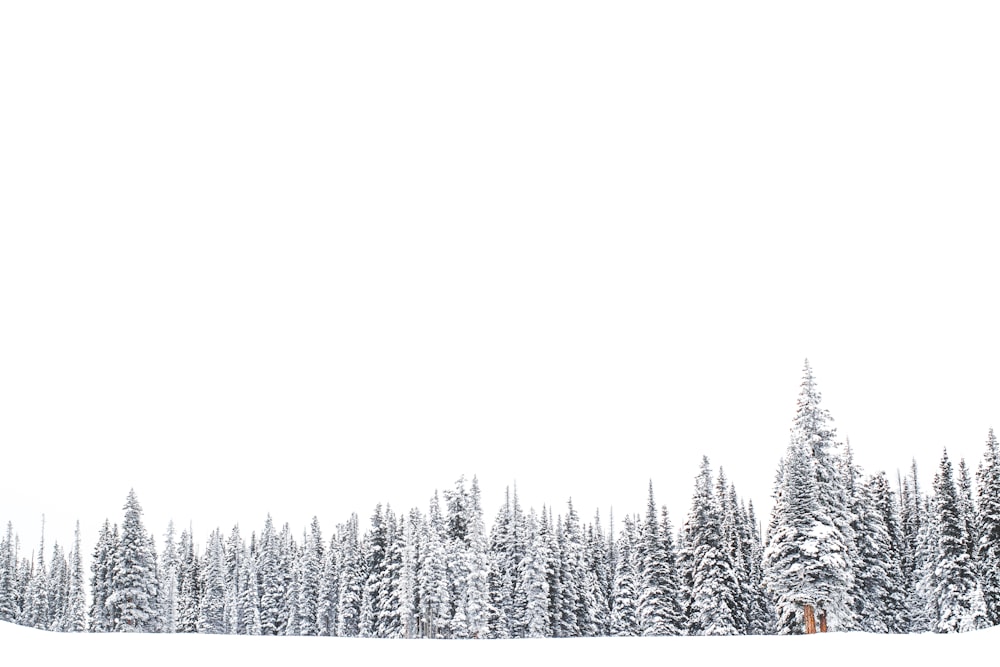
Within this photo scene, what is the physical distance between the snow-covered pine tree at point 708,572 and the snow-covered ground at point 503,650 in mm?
49799

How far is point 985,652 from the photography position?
9.79 metres

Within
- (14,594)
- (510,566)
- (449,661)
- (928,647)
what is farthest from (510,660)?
(14,594)

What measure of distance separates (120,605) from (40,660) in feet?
224

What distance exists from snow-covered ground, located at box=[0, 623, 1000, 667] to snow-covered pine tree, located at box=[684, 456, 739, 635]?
49.8 m

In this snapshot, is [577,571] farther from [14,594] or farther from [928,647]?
[928,647]

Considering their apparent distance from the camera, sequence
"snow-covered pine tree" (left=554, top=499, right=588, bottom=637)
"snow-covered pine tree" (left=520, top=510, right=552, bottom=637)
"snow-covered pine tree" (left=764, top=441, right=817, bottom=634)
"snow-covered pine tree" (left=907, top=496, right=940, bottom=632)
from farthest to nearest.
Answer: "snow-covered pine tree" (left=554, top=499, right=588, bottom=637) < "snow-covered pine tree" (left=520, top=510, right=552, bottom=637) < "snow-covered pine tree" (left=907, top=496, right=940, bottom=632) < "snow-covered pine tree" (left=764, top=441, right=817, bottom=634)

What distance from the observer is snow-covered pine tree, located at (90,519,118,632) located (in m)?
73.1

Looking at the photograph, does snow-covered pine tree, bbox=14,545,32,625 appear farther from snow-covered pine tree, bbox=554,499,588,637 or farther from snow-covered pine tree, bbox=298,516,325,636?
snow-covered pine tree, bbox=554,499,588,637

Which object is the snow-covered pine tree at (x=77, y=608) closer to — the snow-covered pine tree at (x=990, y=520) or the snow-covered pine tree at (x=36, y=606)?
the snow-covered pine tree at (x=36, y=606)

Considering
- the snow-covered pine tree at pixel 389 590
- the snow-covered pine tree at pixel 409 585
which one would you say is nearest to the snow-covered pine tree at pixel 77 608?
the snow-covered pine tree at pixel 389 590

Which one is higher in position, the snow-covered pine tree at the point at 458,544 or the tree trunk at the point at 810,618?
the snow-covered pine tree at the point at 458,544

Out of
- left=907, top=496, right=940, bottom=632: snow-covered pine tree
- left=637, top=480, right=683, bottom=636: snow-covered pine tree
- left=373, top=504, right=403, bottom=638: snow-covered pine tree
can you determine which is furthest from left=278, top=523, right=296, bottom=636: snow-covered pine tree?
left=907, top=496, right=940, bottom=632: snow-covered pine tree

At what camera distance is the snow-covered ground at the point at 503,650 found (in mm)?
10102

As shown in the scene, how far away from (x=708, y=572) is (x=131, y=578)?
46682 millimetres
